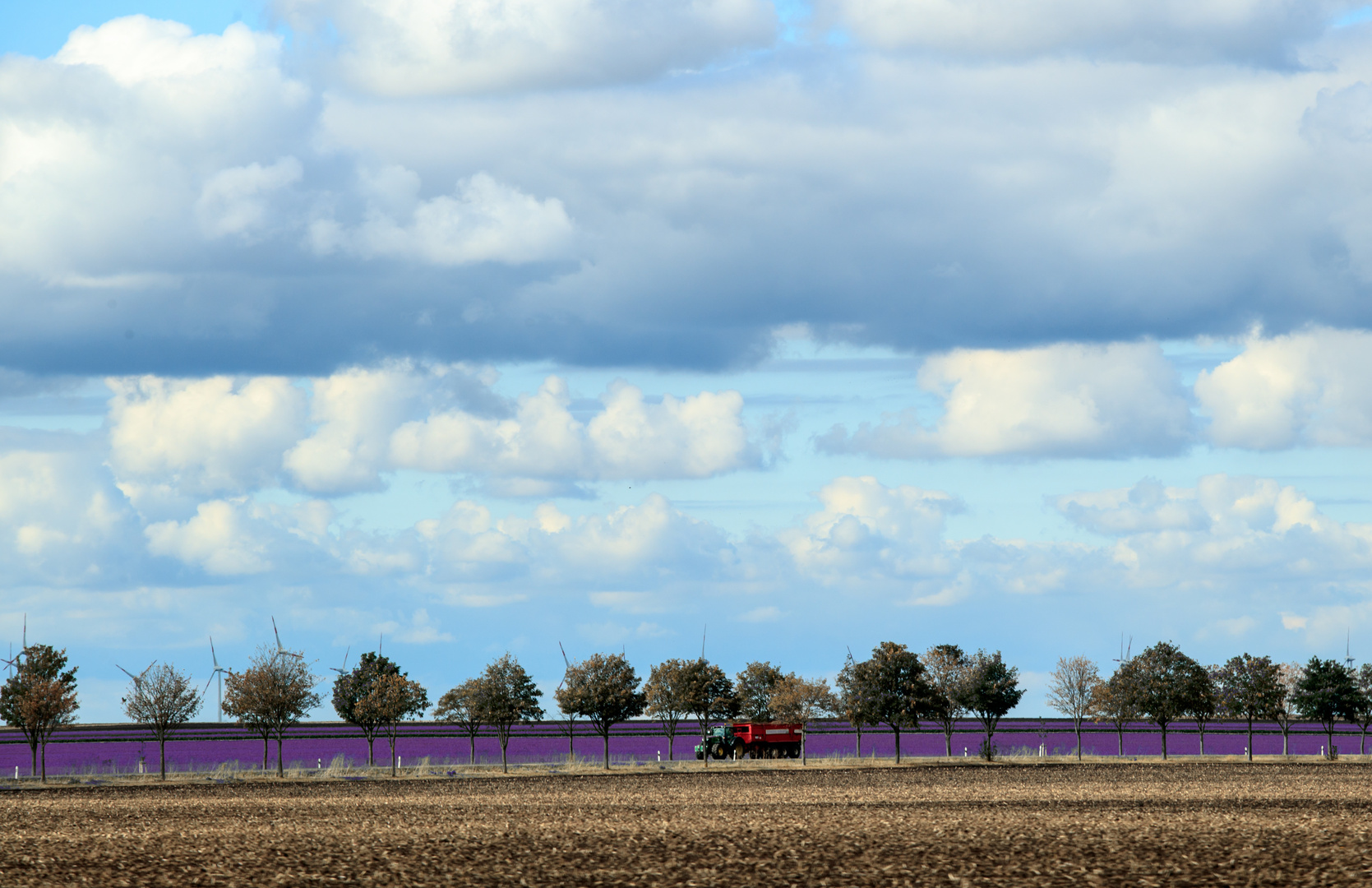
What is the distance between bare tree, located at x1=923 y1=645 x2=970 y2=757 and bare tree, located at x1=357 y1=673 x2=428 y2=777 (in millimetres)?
31231

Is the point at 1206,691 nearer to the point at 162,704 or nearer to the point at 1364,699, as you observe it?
the point at 1364,699

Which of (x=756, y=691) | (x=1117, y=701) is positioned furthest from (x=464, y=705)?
(x=1117, y=701)

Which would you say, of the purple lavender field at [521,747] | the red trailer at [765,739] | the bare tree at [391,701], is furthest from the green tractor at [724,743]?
the bare tree at [391,701]

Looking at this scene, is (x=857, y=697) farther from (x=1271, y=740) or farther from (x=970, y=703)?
(x=1271, y=740)

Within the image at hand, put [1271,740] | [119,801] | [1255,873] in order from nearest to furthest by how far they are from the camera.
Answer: [1255,873]
[119,801]
[1271,740]

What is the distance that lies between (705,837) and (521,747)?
101m

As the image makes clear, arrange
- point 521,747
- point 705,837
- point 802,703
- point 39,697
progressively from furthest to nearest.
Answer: point 521,747 < point 802,703 < point 39,697 < point 705,837

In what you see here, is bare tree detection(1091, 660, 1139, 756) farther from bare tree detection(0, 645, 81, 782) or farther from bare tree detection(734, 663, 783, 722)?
bare tree detection(0, 645, 81, 782)

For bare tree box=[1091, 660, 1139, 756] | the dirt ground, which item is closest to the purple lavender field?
bare tree box=[1091, 660, 1139, 756]

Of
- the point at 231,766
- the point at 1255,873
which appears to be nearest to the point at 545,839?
the point at 1255,873

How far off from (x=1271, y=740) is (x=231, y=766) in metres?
122

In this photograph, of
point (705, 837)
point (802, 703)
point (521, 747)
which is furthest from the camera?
point (521, 747)

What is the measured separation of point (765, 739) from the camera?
284ft

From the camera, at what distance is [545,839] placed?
29.5 m
